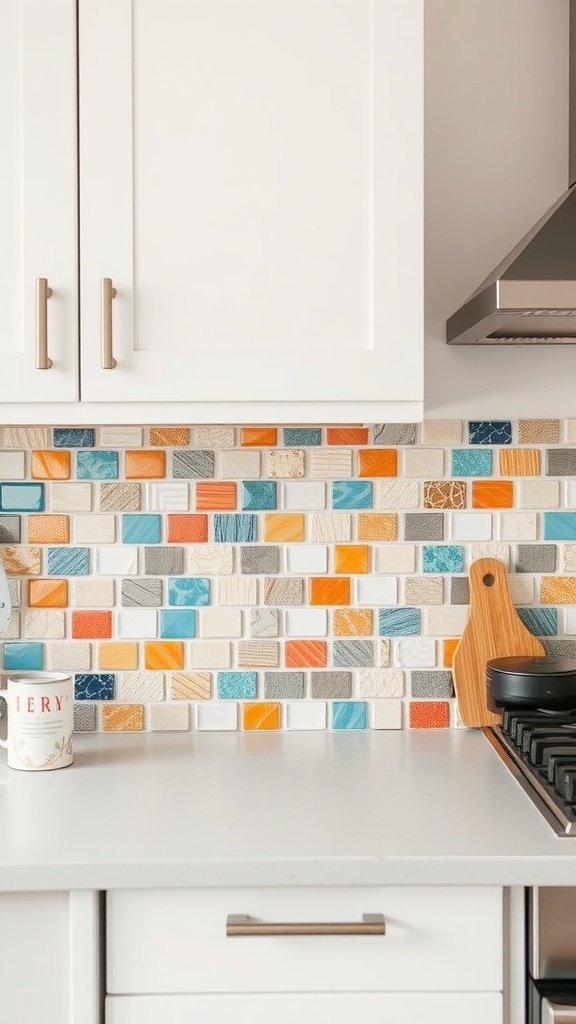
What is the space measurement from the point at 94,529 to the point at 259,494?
316mm

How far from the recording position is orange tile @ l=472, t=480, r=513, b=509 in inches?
73.8

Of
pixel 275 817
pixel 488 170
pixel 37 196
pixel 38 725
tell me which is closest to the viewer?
pixel 275 817

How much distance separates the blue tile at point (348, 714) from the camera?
187cm

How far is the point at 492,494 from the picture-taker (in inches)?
73.9

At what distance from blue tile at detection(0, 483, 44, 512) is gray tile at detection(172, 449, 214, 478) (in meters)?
0.26

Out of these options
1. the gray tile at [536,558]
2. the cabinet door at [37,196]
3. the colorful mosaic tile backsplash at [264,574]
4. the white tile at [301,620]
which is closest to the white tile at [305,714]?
the colorful mosaic tile backsplash at [264,574]

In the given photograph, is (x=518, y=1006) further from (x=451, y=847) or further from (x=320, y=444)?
(x=320, y=444)

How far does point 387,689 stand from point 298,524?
35 cm

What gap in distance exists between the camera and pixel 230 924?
1.26 m

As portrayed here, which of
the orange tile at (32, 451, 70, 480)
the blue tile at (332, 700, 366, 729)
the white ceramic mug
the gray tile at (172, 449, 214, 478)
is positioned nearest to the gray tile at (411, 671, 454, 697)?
the blue tile at (332, 700, 366, 729)

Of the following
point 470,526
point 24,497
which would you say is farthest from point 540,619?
point 24,497

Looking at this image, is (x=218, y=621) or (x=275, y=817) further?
(x=218, y=621)

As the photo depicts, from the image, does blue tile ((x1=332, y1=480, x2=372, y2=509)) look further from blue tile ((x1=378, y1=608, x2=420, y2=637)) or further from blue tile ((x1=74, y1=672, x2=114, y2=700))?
blue tile ((x1=74, y1=672, x2=114, y2=700))

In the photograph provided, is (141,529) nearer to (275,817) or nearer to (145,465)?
(145,465)
